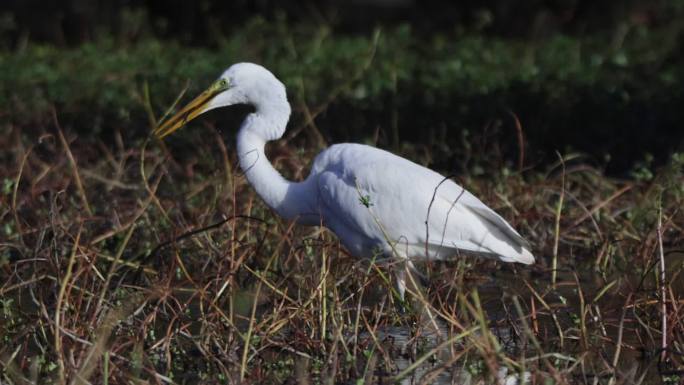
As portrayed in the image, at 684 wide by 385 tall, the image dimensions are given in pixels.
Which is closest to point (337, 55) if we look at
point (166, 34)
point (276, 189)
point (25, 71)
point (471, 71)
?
point (471, 71)

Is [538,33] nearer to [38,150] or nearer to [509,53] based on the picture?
[509,53]

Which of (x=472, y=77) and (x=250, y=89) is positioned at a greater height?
(x=250, y=89)

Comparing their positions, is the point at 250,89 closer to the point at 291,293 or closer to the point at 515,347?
the point at 291,293

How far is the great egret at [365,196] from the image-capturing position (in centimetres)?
569

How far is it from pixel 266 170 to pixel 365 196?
0.56 metres

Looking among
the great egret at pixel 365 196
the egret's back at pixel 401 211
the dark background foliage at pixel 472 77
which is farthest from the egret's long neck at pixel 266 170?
the dark background foliage at pixel 472 77

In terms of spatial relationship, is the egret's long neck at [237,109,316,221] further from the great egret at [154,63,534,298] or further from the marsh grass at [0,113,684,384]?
the marsh grass at [0,113,684,384]

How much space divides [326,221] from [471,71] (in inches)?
198

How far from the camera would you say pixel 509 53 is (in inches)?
474

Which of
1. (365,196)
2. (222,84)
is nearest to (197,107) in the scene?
(222,84)

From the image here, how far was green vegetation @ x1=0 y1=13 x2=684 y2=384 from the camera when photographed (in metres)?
4.70

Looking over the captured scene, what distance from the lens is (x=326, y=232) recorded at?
6652mm

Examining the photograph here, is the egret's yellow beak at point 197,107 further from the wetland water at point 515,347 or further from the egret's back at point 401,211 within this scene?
the wetland water at point 515,347

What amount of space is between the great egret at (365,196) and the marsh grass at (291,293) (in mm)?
177
